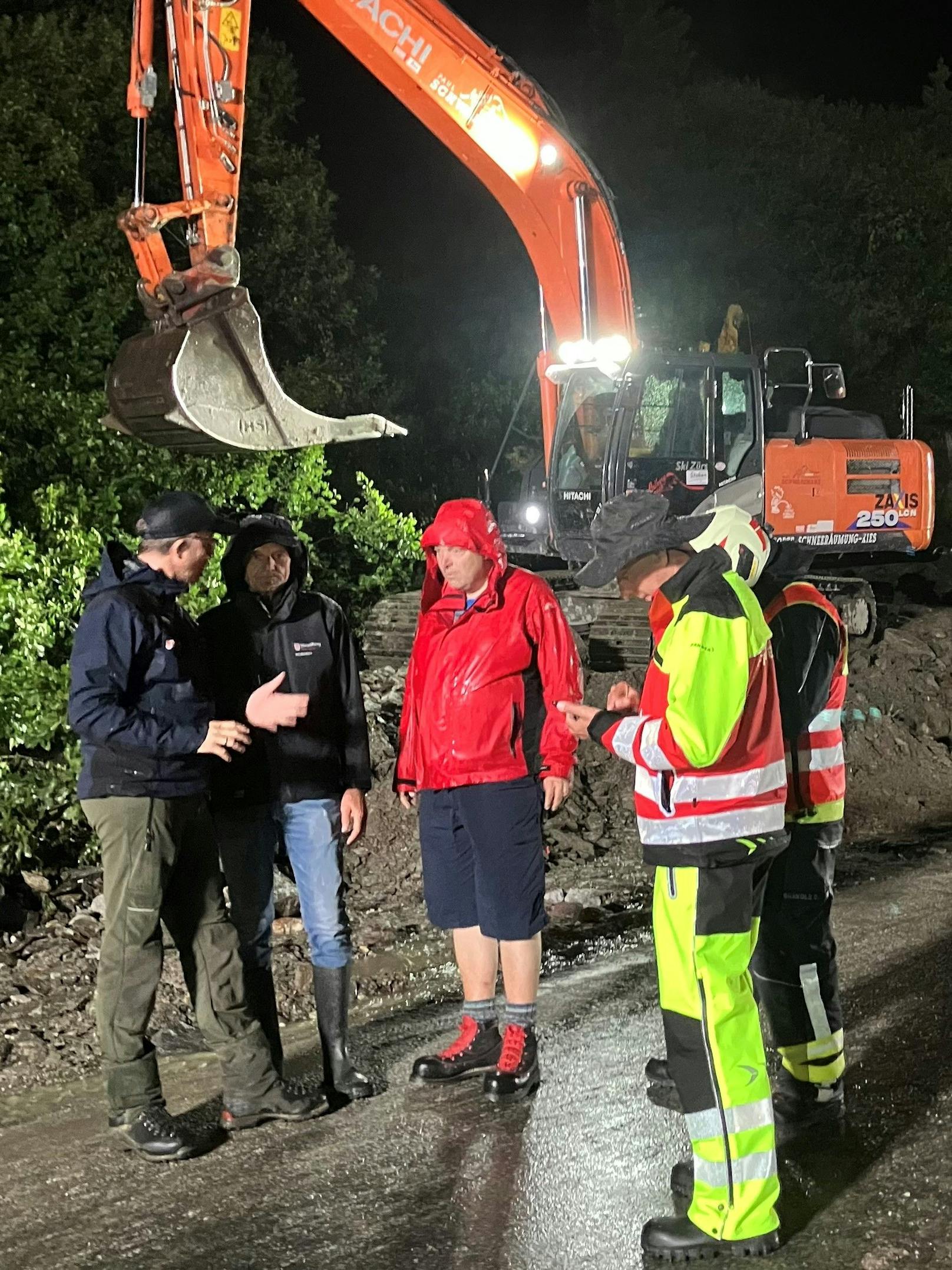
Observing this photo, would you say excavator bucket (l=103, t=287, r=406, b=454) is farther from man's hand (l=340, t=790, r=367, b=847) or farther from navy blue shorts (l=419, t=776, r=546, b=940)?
navy blue shorts (l=419, t=776, r=546, b=940)

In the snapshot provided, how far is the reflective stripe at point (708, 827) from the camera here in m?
3.66

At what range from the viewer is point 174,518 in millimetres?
4621

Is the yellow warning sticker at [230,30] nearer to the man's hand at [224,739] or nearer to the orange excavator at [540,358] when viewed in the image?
the orange excavator at [540,358]

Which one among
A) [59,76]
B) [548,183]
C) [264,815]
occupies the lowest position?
[264,815]

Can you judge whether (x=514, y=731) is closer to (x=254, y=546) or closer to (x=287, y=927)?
(x=254, y=546)

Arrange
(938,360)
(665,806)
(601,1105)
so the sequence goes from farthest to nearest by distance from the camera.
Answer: (938,360)
(601,1105)
(665,806)

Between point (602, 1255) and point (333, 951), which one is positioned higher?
point (333, 951)

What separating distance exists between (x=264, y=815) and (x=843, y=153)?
100 ft

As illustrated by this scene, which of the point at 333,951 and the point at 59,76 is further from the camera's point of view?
the point at 59,76

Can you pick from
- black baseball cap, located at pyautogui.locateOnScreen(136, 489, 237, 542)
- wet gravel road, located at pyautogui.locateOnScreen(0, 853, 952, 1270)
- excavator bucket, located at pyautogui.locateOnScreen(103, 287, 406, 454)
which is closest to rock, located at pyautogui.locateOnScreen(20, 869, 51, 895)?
wet gravel road, located at pyautogui.locateOnScreen(0, 853, 952, 1270)

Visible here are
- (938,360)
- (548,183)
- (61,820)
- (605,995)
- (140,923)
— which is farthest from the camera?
(938,360)

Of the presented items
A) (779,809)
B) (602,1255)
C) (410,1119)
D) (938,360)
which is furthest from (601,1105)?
(938,360)

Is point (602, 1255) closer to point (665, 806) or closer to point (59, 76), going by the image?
point (665, 806)

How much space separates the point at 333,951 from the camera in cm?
494
